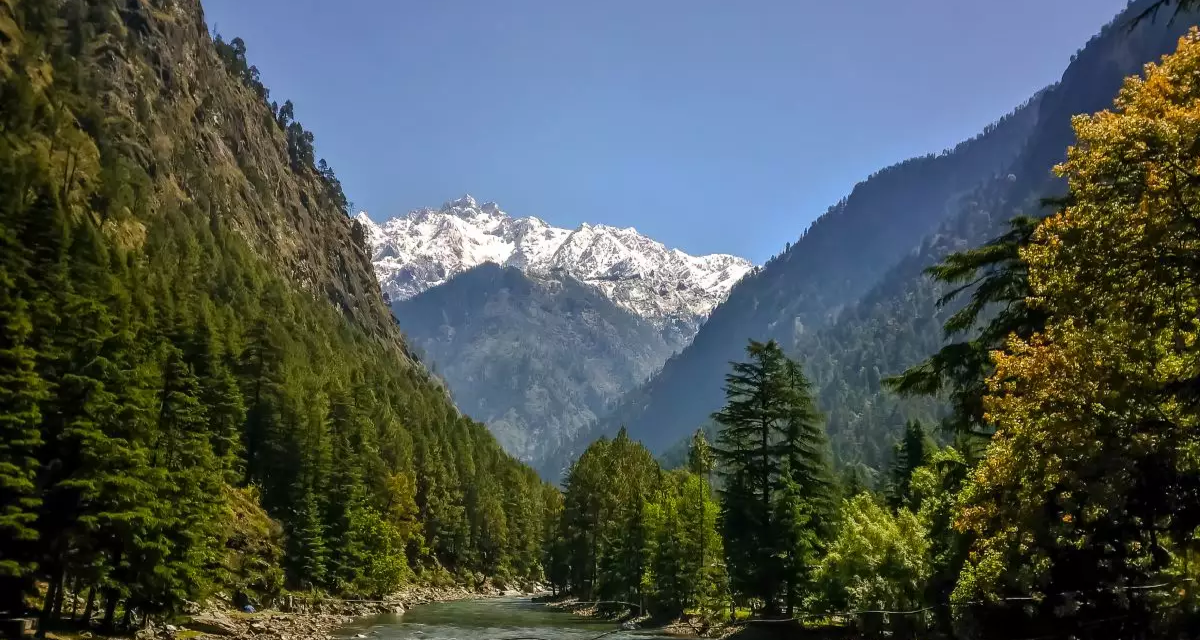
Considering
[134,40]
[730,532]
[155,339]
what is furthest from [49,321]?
[134,40]

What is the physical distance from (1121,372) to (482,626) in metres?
56.5

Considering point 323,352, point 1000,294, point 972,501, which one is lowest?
point 972,501

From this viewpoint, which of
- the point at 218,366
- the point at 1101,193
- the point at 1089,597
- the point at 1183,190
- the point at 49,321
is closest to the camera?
the point at 1183,190

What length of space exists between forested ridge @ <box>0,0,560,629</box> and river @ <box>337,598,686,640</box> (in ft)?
26.3

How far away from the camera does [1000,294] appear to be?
2670 cm

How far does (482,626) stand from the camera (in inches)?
2477

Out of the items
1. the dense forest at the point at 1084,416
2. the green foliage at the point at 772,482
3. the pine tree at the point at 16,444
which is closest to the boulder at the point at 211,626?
the pine tree at the point at 16,444

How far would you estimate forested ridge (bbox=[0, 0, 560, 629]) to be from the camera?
121 ft

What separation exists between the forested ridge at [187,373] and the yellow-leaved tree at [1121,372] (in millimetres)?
35698

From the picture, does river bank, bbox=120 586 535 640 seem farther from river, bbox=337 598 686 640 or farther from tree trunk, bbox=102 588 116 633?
river, bbox=337 598 686 640

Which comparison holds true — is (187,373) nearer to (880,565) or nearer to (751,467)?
(751,467)

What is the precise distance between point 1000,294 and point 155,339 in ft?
191

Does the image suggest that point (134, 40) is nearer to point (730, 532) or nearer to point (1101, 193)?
point (730, 532)

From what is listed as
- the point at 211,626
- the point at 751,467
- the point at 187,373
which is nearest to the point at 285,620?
the point at 211,626
